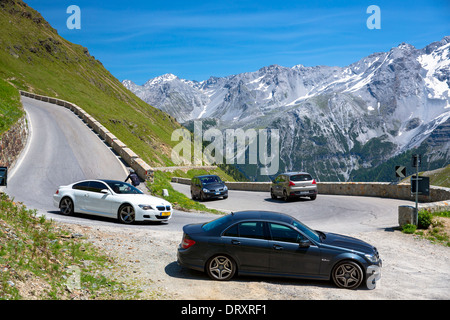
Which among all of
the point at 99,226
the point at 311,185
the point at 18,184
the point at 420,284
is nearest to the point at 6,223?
the point at 99,226

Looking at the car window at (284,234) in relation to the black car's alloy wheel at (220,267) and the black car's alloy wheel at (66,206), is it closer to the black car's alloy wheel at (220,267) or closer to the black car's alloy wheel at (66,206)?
the black car's alloy wheel at (220,267)

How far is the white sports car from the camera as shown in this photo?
47.5ft

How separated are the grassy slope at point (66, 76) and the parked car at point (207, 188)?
126 ft

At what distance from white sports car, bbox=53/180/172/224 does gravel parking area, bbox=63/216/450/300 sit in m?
1.51

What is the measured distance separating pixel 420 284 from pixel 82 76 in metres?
111

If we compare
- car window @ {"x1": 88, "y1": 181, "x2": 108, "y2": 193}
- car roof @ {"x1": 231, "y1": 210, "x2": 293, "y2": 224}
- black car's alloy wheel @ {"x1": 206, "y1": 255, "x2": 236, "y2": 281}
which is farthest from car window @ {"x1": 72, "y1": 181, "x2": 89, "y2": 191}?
black car's alloy wheel @ {"x1": 206, "y1": 255, "x2": 236, "y2": 281}

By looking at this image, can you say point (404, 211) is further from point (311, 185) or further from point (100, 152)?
point (100, 152)

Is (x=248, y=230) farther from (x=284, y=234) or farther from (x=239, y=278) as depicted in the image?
(x=239, y=278)

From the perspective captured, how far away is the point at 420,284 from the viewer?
30.3 ft

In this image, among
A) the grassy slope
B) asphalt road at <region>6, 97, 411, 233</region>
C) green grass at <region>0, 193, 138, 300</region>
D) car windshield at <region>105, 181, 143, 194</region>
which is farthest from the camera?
the grassy slope

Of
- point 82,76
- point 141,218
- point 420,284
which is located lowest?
point 420,284

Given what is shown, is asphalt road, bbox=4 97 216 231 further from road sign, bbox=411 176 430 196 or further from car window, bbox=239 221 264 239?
road sign, bbox=411 176 430 196

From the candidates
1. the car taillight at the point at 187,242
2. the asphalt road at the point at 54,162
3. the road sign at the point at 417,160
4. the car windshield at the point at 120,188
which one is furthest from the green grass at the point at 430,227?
the asphalt road at the point at 54,162

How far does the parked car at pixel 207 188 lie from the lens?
2833 cm
